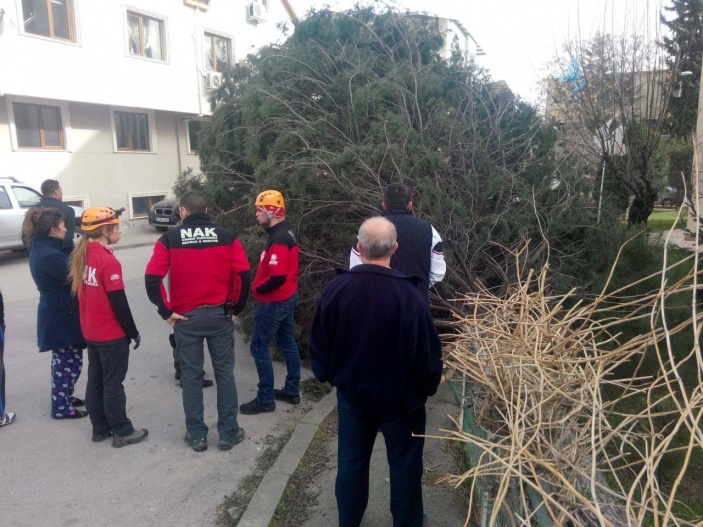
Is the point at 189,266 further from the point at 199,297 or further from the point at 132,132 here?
the point at 132,132

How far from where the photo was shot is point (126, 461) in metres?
4.11

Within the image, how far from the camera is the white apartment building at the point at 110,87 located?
1538cm

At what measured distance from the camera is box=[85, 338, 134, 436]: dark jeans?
4.16 meters

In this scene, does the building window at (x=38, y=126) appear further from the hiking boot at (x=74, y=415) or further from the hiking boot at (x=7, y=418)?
the hiking boot at (x=74, y=415)

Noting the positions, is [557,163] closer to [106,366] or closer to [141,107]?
[106,366]

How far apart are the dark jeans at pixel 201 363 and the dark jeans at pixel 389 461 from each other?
1.39 m

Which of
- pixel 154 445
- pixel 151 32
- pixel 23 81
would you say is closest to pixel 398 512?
pixel 154 445

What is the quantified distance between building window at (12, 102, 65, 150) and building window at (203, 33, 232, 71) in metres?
5.77

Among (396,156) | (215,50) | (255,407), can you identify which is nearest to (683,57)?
(396,156)

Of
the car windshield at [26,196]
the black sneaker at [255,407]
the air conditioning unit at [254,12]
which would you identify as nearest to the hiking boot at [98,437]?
the black sneaker at [255,407]

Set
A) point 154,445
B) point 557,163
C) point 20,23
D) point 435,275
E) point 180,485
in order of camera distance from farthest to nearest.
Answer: point 20,23 → point 557,163 → point 154,445 → point 435,275 → point 180,485

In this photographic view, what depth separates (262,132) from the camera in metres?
6.34

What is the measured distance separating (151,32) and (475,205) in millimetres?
16633

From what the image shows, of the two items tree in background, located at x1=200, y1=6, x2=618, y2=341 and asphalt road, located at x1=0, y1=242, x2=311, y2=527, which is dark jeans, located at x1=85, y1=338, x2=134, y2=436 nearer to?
asphalt road, located at x1=0, y1=242, x2=311, y2=527
